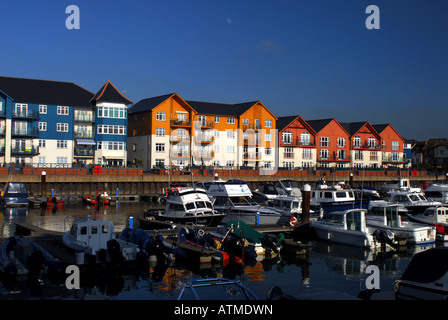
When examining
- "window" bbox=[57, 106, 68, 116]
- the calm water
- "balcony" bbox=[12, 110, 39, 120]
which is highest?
"window" bbox=[57, 106, 68, 116]

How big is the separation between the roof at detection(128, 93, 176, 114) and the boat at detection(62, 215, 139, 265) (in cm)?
5082

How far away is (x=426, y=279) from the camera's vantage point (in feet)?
44.2

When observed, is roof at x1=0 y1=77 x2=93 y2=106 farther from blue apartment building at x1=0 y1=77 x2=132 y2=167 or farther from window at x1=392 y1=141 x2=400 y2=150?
window at x1=392 y1=141 x2=400 y2=150

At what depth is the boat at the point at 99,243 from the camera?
70.5ft

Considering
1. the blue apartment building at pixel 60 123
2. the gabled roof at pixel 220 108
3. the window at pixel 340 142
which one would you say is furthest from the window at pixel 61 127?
the window at pixel 340 142

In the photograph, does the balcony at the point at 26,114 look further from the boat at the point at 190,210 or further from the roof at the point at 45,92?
the boat at the point at 190,210

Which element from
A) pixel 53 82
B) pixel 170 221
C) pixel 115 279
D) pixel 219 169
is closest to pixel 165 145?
pixel 219 169

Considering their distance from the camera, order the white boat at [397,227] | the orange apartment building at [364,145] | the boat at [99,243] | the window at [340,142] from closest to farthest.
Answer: the boat at [99,243] < the white boat at [397,227] < the window at [340,142] < the orange apartment building at [364,145]

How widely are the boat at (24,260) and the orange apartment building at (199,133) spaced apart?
48605 mm

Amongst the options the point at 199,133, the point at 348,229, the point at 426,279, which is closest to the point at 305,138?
the point at 199,133

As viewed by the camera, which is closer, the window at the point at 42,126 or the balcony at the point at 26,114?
the balcony at the point at 26,114

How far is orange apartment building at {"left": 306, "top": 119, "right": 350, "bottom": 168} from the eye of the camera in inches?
3465

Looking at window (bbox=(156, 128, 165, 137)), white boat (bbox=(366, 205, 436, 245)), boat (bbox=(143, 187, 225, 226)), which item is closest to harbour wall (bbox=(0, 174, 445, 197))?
window (bbox=(156, 128, 165, 137))
